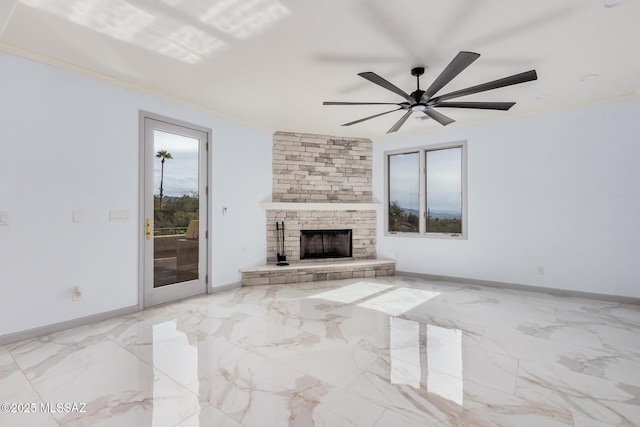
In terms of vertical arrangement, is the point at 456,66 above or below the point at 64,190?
above

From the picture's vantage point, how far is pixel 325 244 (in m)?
6.00

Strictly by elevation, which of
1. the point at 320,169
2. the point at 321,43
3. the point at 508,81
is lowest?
the point at 320,169

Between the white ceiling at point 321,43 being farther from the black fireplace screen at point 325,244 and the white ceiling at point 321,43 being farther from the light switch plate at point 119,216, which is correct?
the black fireplace screen at point 325,244

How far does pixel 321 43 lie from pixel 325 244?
391cm

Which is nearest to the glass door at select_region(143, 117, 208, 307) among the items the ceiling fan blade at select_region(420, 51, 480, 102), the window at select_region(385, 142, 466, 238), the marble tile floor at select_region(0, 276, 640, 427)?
the marble tile floor at select_region(0, 276, 640, 427)

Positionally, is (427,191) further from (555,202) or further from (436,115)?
(436,115)

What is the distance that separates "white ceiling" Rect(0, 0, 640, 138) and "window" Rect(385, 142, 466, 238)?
1633mm

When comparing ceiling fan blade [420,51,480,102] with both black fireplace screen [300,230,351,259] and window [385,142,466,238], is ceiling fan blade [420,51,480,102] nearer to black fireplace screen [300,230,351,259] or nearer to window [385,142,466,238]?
window [385,142,466,238]

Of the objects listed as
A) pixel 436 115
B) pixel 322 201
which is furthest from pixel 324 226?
pixel 436 115

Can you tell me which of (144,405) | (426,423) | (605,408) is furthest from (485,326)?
(144,405)

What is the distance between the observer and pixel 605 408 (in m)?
1.87

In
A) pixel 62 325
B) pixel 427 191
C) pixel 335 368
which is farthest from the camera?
pixel 427 191

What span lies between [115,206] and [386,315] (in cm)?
337

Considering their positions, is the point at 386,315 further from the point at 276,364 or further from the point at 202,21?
the point at 202,21
